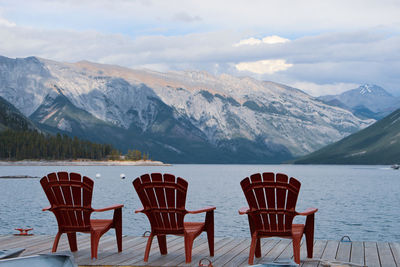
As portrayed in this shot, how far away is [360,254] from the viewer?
11625 mm

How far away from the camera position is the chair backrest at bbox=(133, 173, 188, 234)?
10711mm

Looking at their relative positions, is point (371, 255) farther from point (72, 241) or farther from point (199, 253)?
point (72, 241)

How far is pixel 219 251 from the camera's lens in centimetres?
1216

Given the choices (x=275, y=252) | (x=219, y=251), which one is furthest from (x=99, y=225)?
(x=275, y=252)

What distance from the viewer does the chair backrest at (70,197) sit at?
11047mm

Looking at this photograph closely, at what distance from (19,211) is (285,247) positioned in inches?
1281

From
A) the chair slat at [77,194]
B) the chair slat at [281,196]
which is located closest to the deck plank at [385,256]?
the chair slat at [281,196]

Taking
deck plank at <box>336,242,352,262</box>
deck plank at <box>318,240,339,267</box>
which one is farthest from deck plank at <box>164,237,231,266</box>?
deck plank at <box>336,242,352,262</box>

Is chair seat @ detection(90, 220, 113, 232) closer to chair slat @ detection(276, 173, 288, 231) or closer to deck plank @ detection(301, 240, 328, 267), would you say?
chair slat @ detection(276, 173, 288, 231)

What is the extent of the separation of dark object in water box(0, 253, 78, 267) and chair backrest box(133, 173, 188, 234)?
14.7ft

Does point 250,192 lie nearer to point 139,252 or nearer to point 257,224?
point 257,224

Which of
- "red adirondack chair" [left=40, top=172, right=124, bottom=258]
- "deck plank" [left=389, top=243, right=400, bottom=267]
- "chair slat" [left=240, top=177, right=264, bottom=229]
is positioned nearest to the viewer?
"chair slat" [left=240, top=177, right=264, bottom=229]

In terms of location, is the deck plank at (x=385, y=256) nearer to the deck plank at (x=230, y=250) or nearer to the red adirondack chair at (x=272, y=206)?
the red adirondack chair at (x=272, y=206)

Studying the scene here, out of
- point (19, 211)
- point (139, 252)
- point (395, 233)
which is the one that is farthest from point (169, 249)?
point (19, 211)
